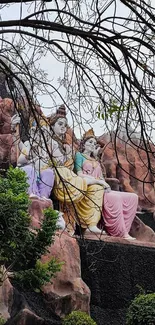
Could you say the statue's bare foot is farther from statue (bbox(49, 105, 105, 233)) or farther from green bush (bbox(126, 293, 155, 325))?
green bush (bbox(126, 293, 155, 325))

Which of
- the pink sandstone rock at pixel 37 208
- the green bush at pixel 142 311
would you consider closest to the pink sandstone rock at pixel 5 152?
the pink sandstone rock at pixel 37 208

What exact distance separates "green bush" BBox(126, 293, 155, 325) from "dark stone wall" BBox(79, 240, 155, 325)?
0.54m

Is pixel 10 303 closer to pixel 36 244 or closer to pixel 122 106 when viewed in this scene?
pixel 36 244

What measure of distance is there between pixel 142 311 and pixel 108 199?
2.02 m

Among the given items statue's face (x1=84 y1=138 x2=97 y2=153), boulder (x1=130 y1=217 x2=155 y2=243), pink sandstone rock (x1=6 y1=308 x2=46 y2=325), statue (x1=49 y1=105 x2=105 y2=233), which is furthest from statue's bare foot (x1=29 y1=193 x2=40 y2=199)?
boulder (x1=130 y1=217 x2=155 y2=243)

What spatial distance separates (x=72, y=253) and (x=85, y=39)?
12.9 ft

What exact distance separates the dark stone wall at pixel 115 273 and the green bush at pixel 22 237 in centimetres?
135

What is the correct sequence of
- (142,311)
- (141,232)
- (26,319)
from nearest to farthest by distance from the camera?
(26,319)
(142,311)
(141,232)

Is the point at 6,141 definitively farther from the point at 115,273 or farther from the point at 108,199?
Answer: the point at 115,273

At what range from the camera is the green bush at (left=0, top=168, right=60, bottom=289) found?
5.51m

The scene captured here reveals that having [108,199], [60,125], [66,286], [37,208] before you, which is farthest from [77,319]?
[60,125]

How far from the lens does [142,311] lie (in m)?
6.67

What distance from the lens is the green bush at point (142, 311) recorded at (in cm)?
659

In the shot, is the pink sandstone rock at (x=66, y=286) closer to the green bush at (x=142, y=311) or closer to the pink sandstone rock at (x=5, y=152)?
the green bush at (x=142, y=311)
